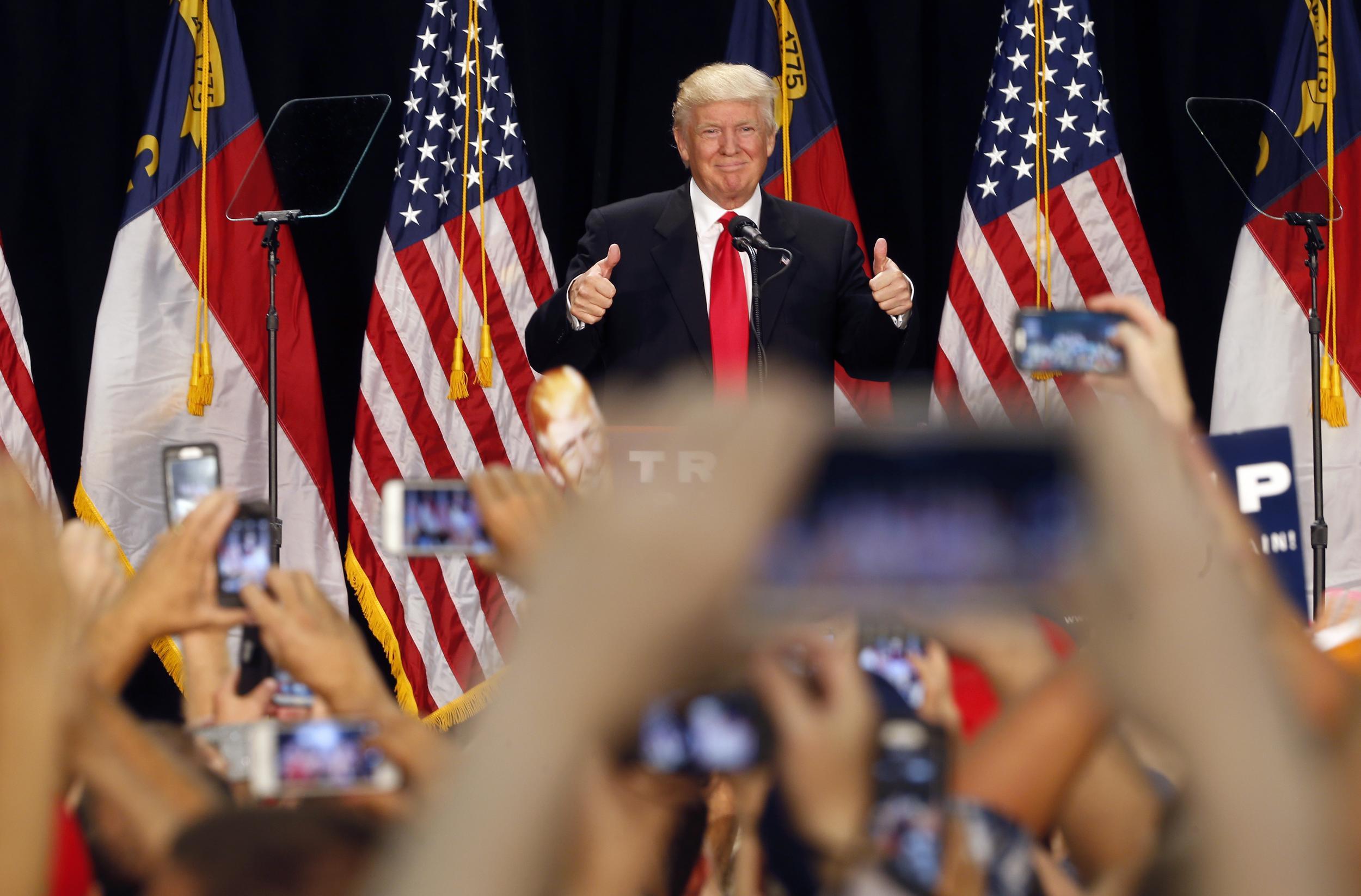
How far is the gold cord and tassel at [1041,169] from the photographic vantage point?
3535 mm

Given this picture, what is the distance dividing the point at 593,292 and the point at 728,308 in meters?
0.71

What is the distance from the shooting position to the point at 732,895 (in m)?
0.68

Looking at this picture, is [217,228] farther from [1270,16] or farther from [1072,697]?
[1072,697]

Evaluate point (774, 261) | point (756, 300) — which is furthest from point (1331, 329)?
point (756, 300)

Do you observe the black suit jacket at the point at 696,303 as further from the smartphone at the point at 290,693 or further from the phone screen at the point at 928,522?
the phone screen at the point at 928,522

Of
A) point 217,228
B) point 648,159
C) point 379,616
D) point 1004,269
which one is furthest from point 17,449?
point 1004,269

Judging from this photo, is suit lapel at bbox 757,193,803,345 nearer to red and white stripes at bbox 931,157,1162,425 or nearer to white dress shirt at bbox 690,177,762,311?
white dress shirt at bbox 690,177,762,311

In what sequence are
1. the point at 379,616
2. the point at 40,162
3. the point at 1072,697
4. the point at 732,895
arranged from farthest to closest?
the point at 40,162, the point at 379,616, the point at 732,895, the point at 1072,697

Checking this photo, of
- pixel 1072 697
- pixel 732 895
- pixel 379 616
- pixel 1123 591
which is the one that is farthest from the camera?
pixel 379 616

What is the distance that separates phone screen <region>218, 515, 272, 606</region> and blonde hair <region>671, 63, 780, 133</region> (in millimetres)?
1779

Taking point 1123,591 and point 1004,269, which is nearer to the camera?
point 1123,591

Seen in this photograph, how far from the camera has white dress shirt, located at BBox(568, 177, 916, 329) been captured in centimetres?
226

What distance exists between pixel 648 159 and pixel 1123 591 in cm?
359

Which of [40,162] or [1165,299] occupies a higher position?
[40,162]
